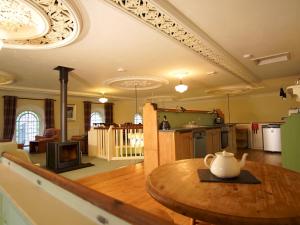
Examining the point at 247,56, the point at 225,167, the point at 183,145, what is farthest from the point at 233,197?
the point at 247,56

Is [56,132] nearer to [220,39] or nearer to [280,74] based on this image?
[220,39]

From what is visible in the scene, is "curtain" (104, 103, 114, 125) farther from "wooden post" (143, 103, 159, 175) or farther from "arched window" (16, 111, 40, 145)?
"wooden post" (143, 103, 159, 175)

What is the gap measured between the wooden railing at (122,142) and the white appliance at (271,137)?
4399 millimetres

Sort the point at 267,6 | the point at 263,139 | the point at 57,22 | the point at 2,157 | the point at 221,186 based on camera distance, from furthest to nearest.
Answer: the point at 263,139 → the point at 57,22 → the point at 267,6 → the point at 2,157 → the point at 221,186

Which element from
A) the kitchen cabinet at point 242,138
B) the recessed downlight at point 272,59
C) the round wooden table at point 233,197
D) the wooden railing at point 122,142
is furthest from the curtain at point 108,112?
the round wooden table at point 233,197

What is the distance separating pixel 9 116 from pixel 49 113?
56.2 inches

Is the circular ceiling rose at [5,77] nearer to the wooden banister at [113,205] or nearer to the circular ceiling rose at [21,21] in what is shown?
the circular ceiling rose at [21,21]

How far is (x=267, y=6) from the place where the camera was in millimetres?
2240

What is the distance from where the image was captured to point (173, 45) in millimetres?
3332

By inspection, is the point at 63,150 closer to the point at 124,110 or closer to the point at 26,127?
the point at 26,127

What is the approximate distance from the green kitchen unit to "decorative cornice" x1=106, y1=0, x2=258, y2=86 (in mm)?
1669

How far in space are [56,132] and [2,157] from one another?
647 cm

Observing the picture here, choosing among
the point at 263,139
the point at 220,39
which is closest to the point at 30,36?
the point at 220,39

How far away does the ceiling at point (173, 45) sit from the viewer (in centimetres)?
230
